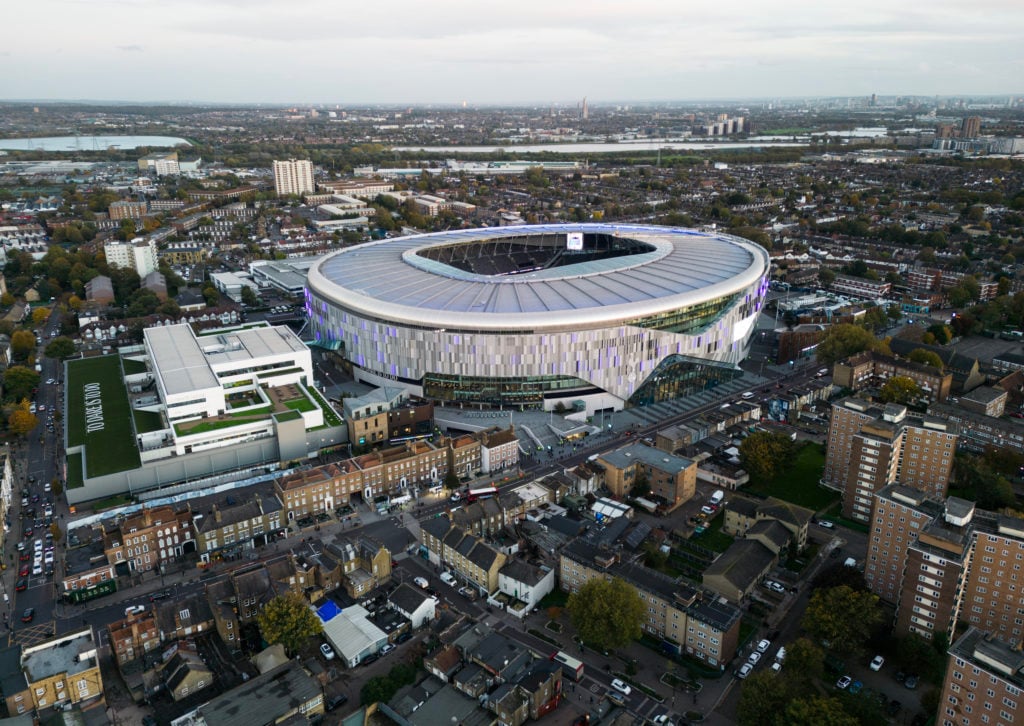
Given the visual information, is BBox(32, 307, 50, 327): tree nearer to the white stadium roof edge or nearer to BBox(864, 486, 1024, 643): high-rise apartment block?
the white stadium roof edge

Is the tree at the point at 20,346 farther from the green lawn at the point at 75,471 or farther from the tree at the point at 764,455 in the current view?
the tree at the point at 764,455

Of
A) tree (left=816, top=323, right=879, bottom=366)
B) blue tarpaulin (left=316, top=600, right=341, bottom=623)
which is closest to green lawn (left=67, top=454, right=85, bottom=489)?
blue tarpaulin (left=316, top=600, right=341, bottom=623)

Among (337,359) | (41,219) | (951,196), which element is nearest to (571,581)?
(337,359)

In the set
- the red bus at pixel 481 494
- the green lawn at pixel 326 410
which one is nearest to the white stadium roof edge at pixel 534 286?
the green lawn at pixel 326 410

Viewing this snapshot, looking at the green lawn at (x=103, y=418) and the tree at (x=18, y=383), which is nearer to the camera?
the green lawn at (x=103, y=418)

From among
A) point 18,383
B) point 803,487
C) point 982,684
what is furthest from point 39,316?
point 982,684

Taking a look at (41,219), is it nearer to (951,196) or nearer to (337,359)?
(337,359)
